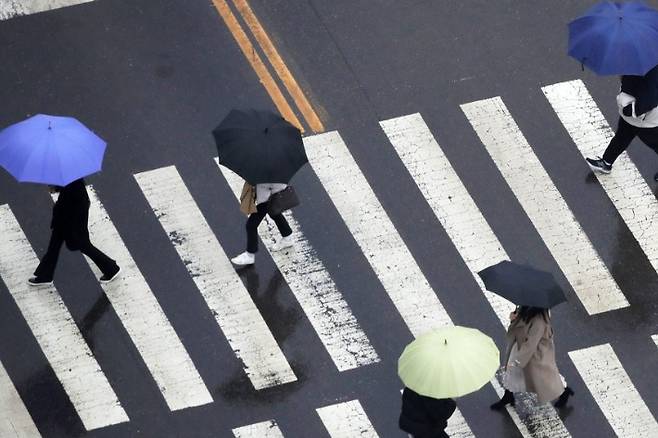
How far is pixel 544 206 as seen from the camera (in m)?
16.6

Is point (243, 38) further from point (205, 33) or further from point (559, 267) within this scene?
point (559, 267)

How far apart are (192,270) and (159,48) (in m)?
3.16

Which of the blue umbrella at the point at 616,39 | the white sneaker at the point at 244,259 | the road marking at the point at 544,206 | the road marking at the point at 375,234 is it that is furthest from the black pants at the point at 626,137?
the white sneaker at the point at 244,259

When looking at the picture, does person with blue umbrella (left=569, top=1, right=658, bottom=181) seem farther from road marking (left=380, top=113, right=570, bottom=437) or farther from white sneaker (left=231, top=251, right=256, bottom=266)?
white sneaker (left=231, top=251, right=256, bottom=266)

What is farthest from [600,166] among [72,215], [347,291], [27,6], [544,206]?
[27,6]

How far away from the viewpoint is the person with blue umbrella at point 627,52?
15.3 meters

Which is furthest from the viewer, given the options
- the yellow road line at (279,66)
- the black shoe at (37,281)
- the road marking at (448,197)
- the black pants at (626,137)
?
the yellow road line at (279,66)

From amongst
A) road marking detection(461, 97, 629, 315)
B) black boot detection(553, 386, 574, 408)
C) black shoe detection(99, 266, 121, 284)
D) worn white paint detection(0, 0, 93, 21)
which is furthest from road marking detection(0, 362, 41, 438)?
road marking detection(461, 97, 629, 315)

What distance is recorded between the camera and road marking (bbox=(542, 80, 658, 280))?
16359mm

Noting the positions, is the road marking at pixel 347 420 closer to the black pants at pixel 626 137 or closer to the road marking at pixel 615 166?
the road marking at pixel 615 166

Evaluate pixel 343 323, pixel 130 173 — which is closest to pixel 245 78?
pixel 130 173

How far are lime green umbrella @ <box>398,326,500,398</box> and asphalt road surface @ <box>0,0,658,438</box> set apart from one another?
1.86 m

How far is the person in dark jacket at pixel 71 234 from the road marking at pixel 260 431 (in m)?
2.17

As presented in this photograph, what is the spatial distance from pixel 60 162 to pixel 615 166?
591cm
